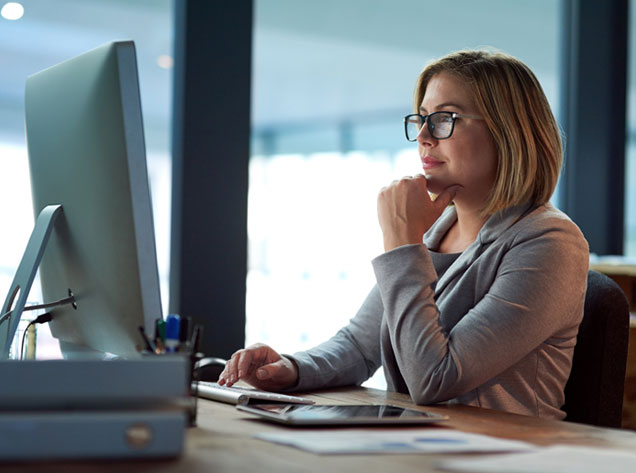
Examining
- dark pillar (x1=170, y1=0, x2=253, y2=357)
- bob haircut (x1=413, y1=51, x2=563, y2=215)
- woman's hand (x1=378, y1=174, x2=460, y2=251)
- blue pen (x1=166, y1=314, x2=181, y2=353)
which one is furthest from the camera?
dark pillar (x1=170, y1=0, x2=253, y2=357)

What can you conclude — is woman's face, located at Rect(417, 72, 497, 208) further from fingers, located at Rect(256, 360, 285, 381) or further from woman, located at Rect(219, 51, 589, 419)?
fingers, located at Rect(256, 360, 285, 381)

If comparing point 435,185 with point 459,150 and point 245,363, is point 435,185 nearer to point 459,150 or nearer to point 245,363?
point 459,150

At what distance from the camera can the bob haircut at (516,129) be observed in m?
1.61

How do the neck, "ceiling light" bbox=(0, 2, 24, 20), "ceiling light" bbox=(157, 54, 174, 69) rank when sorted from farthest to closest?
"ceiling light" bbox=(157, 54, 174, 69) < "ceiling light" bbox=(0, 2, 24, 20) < the neck

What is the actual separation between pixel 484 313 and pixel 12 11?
1964 mm

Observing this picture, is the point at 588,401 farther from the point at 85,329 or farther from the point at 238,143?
the point at 238,143

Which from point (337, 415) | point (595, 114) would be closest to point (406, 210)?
point (337, 415)

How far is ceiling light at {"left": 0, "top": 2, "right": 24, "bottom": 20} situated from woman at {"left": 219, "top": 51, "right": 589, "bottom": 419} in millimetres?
1487

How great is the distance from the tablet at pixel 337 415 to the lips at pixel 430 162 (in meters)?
0.67

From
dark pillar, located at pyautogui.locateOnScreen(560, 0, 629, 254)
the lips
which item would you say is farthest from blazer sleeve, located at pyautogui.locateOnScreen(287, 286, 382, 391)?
dark pillar, located at pyautogui.locateOnScreen(560, 0, 629, 254)

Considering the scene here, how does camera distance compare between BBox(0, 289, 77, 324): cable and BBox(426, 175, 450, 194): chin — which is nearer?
BBox(0, 289, 77, 324): cable

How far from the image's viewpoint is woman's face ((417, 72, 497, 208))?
5.42 ft

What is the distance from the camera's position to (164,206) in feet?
9.34

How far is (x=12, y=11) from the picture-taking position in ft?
8.51
